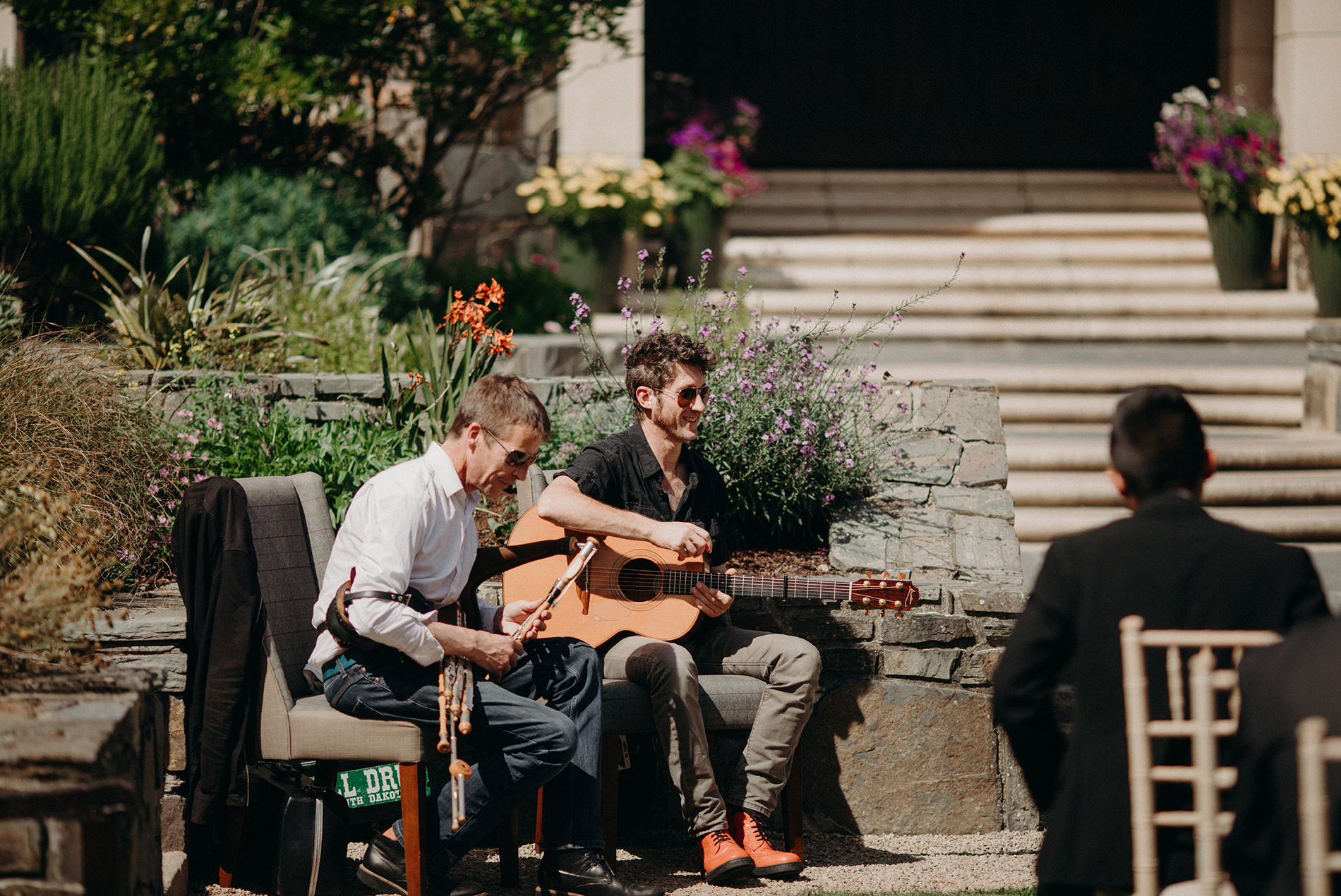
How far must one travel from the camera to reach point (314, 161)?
718 centimetres

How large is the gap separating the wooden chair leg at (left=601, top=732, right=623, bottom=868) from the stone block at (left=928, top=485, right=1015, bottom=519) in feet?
5.91

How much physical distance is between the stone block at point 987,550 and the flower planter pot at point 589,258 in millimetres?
4248

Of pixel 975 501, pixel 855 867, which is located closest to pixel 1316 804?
pixel 855 867

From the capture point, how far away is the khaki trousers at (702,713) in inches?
139

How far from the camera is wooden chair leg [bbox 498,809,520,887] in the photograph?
3504mm

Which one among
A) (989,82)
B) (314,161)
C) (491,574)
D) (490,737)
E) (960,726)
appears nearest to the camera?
(490,737)

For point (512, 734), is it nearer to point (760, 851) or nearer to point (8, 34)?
point (760, 851)

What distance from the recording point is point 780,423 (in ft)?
15.0

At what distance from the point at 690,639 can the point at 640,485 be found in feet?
1.65

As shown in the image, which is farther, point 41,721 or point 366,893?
point 366,893

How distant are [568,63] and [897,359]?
267 centimetres

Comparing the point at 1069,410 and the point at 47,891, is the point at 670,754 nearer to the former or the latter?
the point at 47,891

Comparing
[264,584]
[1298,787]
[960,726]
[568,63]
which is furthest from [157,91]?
[1298,787]

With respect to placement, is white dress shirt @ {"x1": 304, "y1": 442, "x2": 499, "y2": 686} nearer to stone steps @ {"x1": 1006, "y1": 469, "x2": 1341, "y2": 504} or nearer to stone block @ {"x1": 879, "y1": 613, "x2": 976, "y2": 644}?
stone block @ {"x1": 879, "y1": 613, "x2": 976, "y2": 644}
